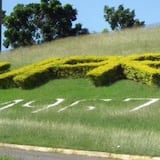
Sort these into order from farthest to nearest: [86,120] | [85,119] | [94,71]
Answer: [94,71] < [85,119] < [86,120]

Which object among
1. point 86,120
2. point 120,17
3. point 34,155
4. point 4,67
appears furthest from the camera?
point 120,17

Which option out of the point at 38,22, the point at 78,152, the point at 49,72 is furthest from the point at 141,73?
the point at 38,22

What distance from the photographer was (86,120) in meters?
21.4

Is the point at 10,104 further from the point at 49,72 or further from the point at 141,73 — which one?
the point at 141,73

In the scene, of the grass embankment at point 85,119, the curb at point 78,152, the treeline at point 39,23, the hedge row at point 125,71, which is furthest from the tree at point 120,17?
the curb at point 78,152

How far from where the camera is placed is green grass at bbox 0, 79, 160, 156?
16.7 meters

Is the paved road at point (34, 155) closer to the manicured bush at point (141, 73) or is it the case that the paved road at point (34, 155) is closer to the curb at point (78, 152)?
the curb at point (78, 152)

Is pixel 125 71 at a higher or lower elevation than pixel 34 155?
higher

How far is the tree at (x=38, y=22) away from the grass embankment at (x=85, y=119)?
25847mm

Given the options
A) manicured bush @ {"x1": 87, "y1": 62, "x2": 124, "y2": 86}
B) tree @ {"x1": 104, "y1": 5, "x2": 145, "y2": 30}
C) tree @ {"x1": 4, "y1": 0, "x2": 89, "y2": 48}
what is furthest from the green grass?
tree @ {"x1": 104, "y1": 5, "x2": 145, "y2": 30}

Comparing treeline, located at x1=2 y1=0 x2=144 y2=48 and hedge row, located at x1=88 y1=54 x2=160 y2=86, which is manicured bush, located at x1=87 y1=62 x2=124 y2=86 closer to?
hedge row, located at x1=88 y1=54 x2=160 y2=86

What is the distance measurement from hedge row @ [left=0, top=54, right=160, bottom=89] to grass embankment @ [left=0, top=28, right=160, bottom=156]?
0.42 m

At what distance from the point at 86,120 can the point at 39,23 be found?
1659 inches

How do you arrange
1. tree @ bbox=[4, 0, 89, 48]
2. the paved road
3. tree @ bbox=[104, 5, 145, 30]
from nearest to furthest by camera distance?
the paved road < tree @ bbox=[4, 0, 89, 48] < tree @ bbox=[104, 5, 145, 30]
